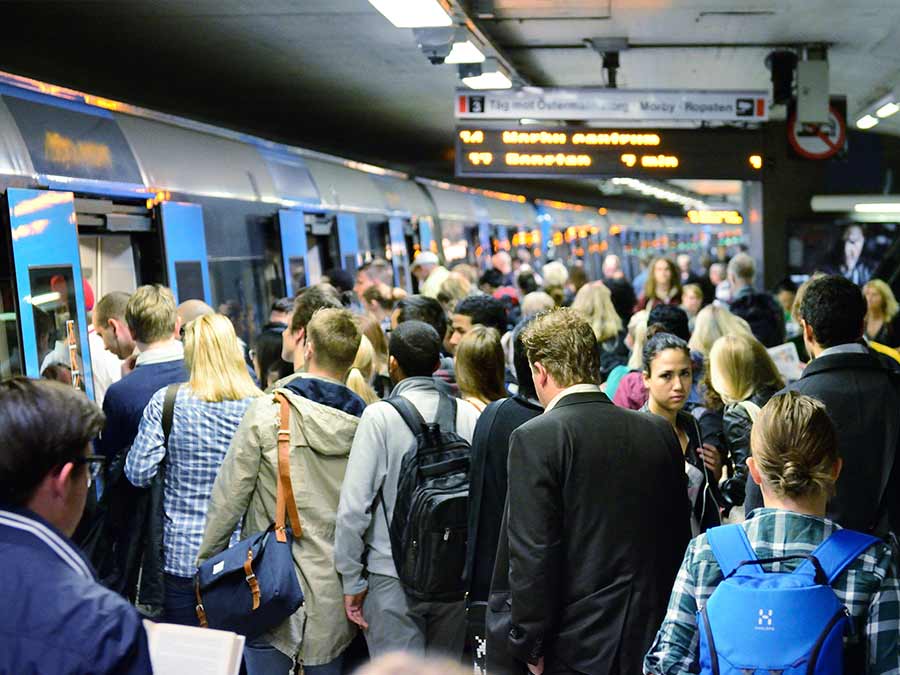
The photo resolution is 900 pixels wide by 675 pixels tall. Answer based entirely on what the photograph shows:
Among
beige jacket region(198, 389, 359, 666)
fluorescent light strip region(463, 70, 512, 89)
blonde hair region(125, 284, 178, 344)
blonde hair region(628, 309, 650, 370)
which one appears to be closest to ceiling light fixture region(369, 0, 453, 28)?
fluorescent light strip region(463, 70, 512, 89)

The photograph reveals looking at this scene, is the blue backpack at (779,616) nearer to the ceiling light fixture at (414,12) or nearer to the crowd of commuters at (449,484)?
the crowd of commuters at (449,484)

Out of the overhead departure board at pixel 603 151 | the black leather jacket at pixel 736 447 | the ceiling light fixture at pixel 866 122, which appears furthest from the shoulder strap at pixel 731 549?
the ceiling light fixture at pixel 866 122

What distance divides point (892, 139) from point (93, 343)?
40.2 feet

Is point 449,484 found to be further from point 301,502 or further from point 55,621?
point 55,621

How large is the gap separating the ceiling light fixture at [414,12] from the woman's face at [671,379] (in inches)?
121

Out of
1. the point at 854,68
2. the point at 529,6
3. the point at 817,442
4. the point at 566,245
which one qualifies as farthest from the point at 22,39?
the point at 566,245

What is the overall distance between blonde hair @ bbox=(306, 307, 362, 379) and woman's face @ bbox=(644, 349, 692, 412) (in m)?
1.16

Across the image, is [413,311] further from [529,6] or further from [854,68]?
[854,68]

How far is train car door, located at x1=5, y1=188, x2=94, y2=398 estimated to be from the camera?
546cm

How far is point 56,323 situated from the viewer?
5734 mm

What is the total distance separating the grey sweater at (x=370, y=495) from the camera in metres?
4.10

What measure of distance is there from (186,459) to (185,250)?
354cm

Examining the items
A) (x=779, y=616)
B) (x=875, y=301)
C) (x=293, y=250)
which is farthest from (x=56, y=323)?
(x=875, y=301)

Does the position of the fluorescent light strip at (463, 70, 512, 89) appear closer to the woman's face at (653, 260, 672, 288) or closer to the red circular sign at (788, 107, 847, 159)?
the woman's face at (653, 260, 672, 288)
